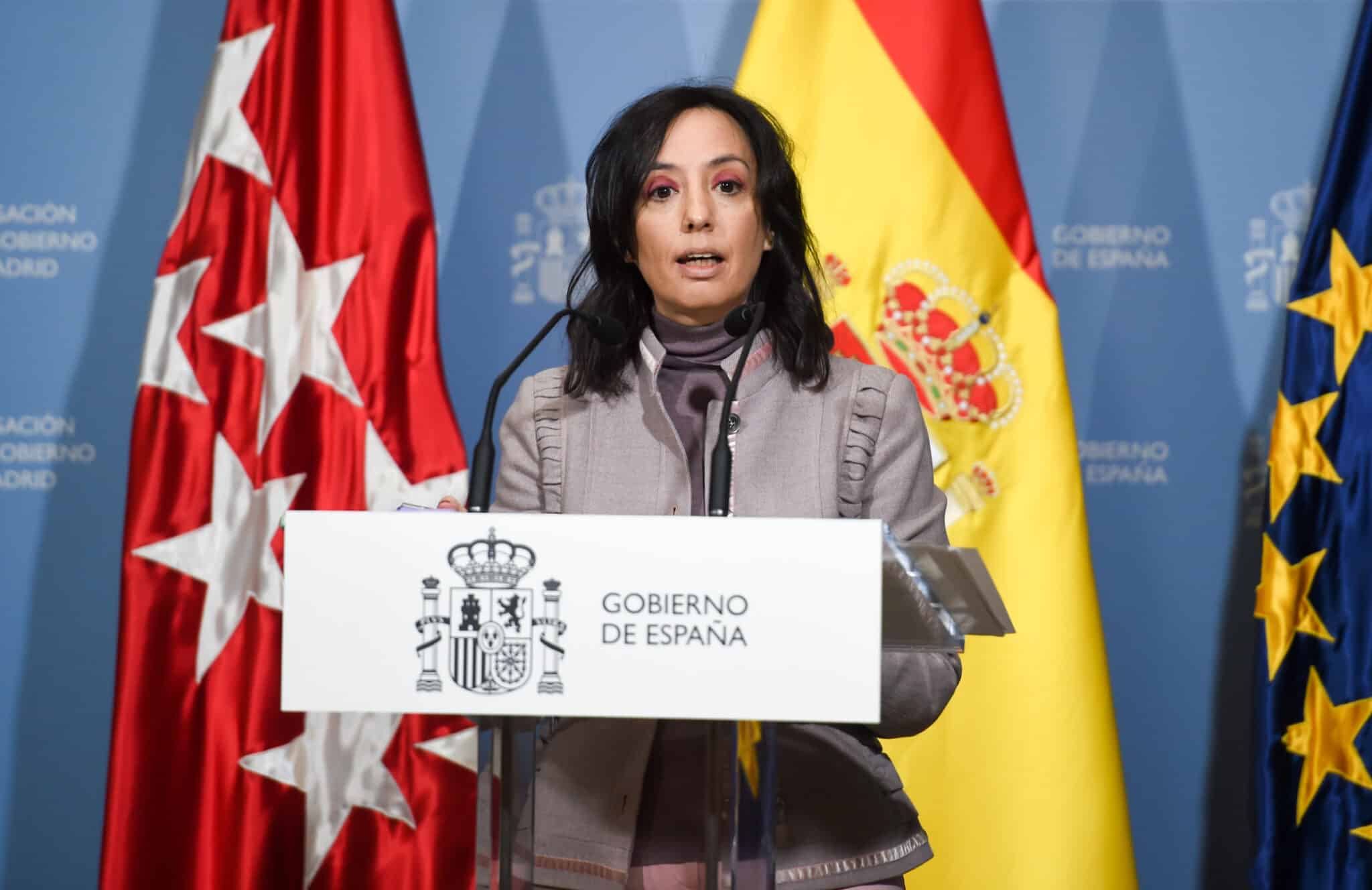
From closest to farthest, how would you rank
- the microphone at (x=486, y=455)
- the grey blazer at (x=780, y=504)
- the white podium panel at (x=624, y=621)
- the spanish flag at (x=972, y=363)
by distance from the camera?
the white podium panel at (x=624, y=621), the microphone at (x=486, y=455), the grey blazer at (x=780, y=504), the spanish flag at (x=972, y=363)

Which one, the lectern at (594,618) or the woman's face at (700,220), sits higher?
the woman's face at (700,220)

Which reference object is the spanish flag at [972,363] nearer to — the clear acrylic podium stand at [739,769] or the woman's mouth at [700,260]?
the woman's mouth at [700,260]

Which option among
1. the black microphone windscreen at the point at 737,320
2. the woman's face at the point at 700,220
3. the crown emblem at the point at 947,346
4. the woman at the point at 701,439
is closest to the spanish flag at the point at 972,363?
the crown emblem at the point at 947,346

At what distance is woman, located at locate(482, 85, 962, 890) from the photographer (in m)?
1.19

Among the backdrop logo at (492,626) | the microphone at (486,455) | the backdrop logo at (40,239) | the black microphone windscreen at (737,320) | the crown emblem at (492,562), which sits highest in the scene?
the backdrop logo at (40,239)

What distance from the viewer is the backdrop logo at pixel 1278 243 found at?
2.87 meters

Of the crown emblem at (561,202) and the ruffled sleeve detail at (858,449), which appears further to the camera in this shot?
the crown emblem at (561,202)

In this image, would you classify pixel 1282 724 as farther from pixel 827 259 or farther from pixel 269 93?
pixel 269 93

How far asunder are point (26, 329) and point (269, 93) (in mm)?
889

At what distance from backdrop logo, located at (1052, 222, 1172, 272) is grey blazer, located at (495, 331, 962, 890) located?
4.77 ft

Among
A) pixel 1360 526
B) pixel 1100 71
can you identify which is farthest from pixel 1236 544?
pixel 1100 71

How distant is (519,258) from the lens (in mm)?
2906

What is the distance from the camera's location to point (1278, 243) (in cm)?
288

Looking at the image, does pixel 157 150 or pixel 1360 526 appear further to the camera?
pixel 157 150
